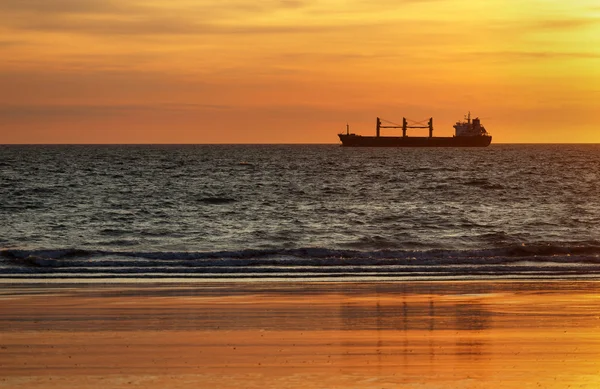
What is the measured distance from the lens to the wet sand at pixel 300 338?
11141 millimetres

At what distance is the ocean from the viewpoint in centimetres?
2453

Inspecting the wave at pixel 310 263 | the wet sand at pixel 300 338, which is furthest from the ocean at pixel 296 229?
the wet sand at pixel 300 338

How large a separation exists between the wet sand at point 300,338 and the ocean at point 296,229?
436cm

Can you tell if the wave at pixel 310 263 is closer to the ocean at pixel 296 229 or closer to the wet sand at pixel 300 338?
the ocean at pixel 296 229

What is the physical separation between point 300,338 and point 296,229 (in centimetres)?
2671

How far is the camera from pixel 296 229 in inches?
1578

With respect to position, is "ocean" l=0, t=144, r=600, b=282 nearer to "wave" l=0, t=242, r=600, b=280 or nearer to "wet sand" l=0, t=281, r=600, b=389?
"wave" l=0, t=242, r=600, b=280

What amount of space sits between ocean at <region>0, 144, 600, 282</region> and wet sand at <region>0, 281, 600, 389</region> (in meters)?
4.36

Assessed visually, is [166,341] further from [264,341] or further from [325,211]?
[325,211]

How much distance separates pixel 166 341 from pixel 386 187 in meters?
60.7

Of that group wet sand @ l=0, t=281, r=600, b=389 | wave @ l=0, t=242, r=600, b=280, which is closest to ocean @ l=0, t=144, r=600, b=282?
wave @ l=0, t=242, r=600, b=280

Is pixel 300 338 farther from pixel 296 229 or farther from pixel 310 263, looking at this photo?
pixel 296 229

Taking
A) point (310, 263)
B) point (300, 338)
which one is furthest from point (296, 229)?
point (300, 338)

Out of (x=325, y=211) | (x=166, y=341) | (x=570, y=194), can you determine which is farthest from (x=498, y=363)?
(x=570, y=194)
